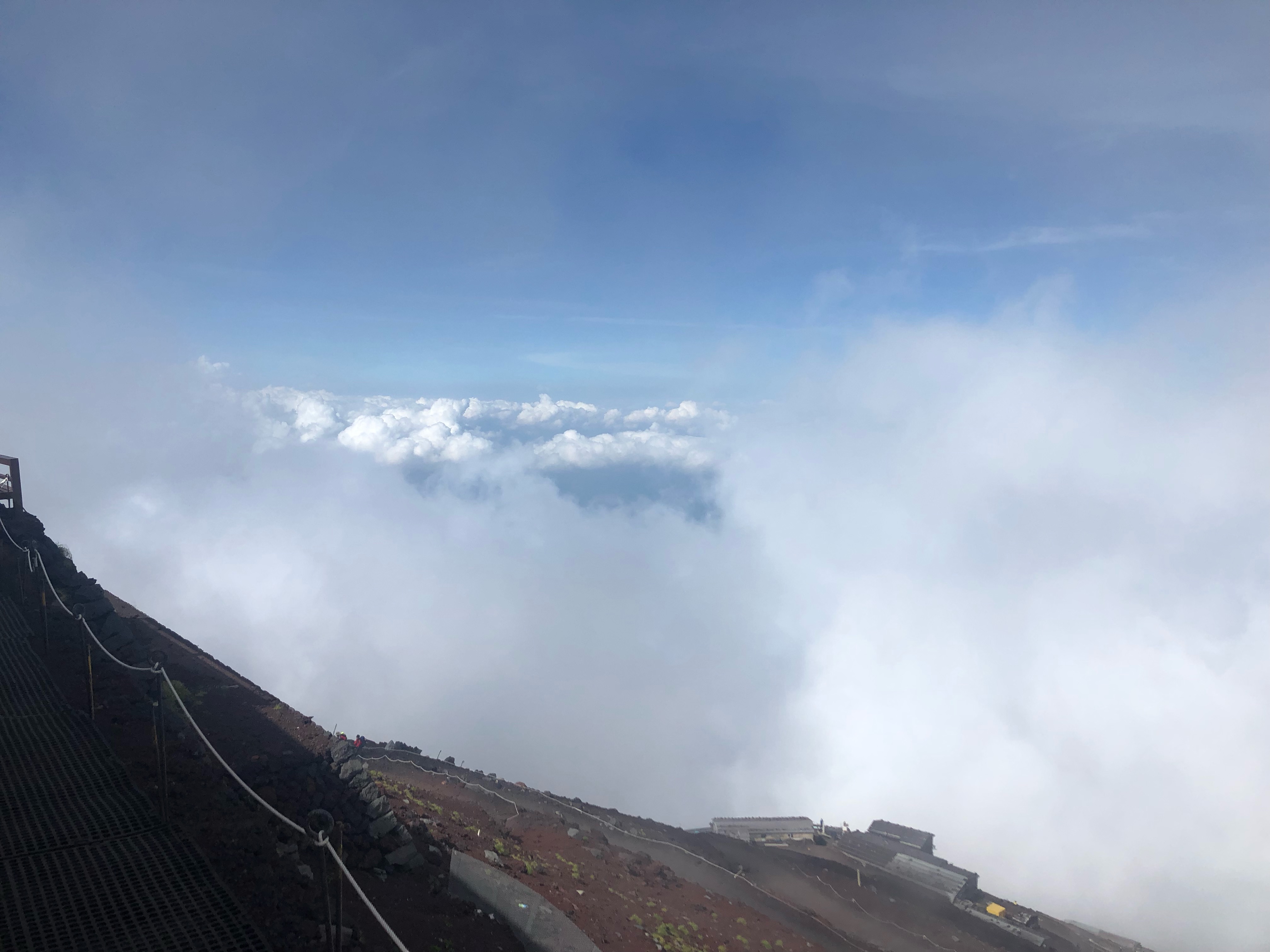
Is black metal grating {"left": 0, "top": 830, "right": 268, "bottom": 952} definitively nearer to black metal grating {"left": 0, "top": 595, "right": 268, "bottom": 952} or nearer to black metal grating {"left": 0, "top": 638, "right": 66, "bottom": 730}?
black metal grating {"left": 0, "top": 595, "right": 268, "bottom": 952}

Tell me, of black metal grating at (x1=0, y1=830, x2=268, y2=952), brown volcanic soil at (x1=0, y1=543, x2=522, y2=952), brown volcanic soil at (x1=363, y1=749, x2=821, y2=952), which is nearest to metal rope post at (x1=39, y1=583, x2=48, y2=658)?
brown volcanic soil at (x1=0, y1=543, x2=522, y2=952)

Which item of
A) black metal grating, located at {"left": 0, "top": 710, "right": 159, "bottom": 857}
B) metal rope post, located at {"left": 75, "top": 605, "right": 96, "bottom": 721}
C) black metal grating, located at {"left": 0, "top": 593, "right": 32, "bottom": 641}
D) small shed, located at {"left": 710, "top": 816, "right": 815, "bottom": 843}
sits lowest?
small shed, located at {"left": 710, "top": 816, "right": 815, "bottom": 843}

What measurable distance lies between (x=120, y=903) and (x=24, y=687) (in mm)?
8756

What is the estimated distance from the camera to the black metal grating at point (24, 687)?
12.8 meters

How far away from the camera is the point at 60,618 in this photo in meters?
17.1

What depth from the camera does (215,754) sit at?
9.48m

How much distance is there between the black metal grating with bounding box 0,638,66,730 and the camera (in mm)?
12750

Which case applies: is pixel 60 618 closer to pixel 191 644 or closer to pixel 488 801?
pixel 191 644

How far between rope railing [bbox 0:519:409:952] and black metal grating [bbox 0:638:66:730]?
3.51 ft

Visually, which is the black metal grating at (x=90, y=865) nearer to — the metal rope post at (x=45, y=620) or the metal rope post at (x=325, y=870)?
the metal rope post at (x=325, y=870)

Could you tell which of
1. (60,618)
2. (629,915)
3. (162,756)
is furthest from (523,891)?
(60,618)

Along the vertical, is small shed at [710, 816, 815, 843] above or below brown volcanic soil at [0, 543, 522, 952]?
below

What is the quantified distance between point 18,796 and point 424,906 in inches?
265

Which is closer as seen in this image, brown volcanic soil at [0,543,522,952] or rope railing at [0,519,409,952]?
rope railing at [0,519,409,952]
